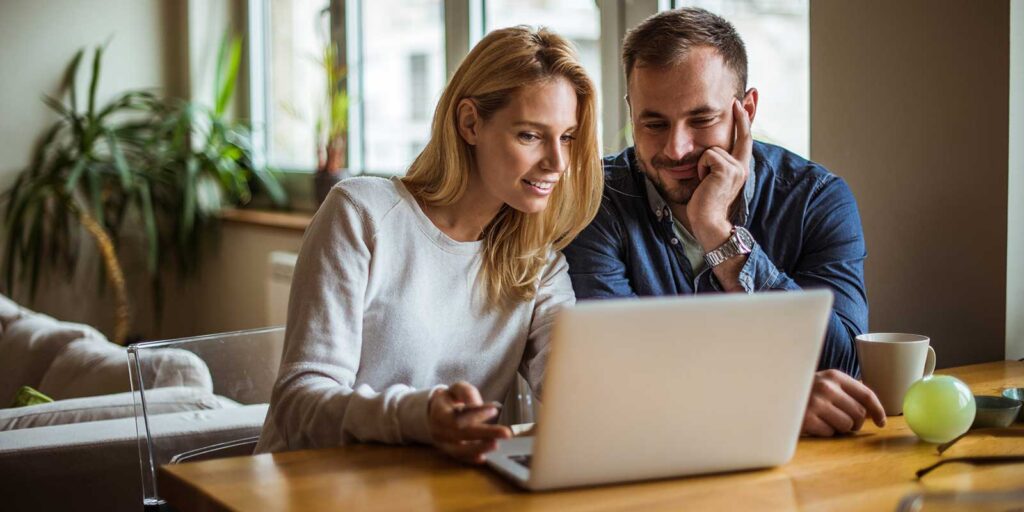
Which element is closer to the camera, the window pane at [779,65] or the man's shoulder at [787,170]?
the man's shoulder at [787,170]

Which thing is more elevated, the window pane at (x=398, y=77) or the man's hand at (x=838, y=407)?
the window pane at (x=398, y=77)

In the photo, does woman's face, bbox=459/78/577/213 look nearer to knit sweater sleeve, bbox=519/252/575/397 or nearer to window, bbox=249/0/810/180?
knit sweater sleeve, bbox=519/252/575/397

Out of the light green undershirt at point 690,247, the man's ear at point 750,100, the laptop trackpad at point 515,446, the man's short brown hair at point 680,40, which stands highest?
the man's short brown hair at point 680,40

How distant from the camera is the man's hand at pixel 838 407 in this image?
1.37 meters

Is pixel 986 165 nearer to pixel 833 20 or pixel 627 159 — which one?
pixel 833 20

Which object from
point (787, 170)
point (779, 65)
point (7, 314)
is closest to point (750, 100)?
point (787, 170)

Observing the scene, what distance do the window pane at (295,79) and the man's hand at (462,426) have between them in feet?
11.5

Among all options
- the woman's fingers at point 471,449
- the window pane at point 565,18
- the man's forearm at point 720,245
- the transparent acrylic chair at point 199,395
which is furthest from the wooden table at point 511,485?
the window pane at point 565,18

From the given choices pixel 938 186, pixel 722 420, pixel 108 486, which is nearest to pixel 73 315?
pixel 108 486

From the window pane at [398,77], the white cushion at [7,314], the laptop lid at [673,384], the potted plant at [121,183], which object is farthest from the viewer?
the potted plant at [121,183]

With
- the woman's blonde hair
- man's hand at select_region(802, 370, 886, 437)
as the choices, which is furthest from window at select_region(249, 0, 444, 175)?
man's hand at select_region(802, 370, 886, 437)

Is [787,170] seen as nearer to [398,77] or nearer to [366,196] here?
[366,196]

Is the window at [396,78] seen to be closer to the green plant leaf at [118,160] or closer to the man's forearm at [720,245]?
the green plant leaf at [118,160]

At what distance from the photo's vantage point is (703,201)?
190 centimetres
